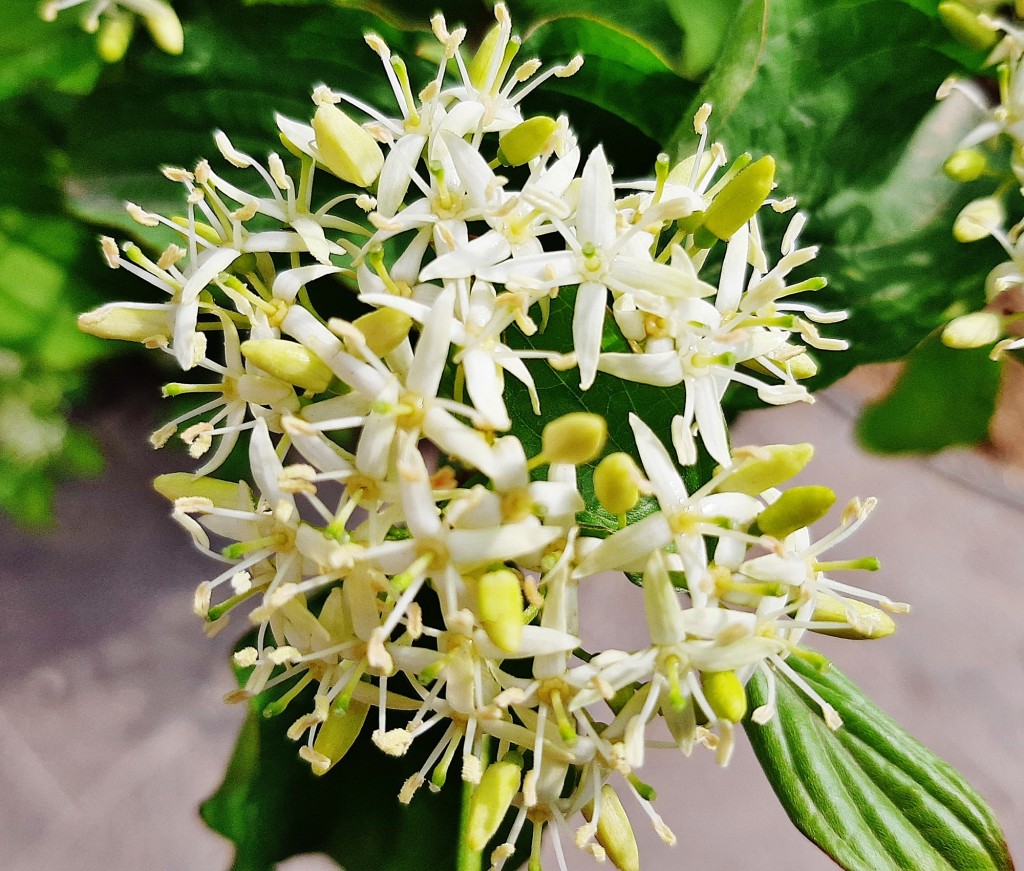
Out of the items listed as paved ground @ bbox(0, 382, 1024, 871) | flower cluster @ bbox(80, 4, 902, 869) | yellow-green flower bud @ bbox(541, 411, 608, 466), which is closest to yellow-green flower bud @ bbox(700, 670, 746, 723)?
flower cluster @ bbox(80, 4, 902, 869)

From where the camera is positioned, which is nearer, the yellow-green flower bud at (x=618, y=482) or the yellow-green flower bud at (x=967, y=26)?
the yellow-green flower bud at (x=618, y=482)

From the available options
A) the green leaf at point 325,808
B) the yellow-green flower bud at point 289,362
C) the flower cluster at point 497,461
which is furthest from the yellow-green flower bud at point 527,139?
the green leaf at point 325,808

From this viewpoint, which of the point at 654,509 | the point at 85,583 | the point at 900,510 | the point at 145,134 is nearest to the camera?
the point at 654,509

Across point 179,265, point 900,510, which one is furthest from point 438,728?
point 900,510

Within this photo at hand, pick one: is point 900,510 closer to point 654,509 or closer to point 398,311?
point 654,509

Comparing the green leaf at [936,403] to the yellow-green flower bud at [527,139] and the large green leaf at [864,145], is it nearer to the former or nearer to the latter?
the large green leaf at [864,145]

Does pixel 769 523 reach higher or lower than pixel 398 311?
lower
